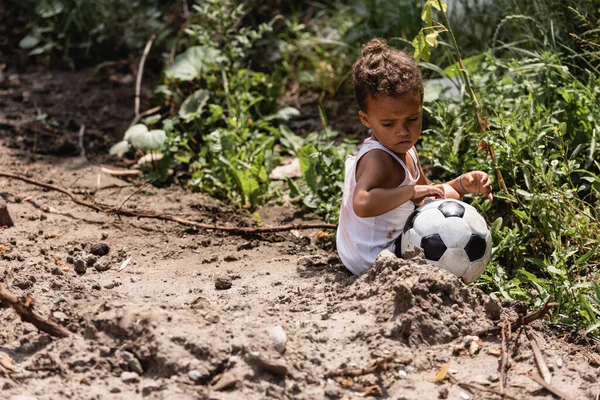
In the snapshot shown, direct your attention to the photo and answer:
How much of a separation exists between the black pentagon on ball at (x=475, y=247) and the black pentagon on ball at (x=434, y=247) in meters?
0.11

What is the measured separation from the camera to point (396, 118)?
3.66 meters

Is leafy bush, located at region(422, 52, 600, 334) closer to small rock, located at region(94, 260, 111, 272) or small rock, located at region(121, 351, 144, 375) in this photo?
small rock, located at region(121, 351, 144, 375)

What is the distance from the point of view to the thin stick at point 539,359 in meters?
3.07

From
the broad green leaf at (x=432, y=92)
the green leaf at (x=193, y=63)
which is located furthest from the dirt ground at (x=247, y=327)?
the green leaf at (x=193, y=63)

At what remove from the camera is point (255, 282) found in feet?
12.6

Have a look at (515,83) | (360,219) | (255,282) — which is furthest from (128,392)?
(515,83)

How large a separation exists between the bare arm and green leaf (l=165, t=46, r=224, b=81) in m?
2.35

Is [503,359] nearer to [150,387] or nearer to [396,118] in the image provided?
[396,118]

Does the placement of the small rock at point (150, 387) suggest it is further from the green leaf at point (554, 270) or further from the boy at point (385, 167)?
the green leaf at point (554, 270)

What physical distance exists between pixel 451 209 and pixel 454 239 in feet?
0.49

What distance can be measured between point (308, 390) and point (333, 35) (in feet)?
14.2

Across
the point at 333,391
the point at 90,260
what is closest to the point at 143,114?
the point at 90,260

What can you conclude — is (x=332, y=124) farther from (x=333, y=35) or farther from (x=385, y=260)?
(x=385, y=260)

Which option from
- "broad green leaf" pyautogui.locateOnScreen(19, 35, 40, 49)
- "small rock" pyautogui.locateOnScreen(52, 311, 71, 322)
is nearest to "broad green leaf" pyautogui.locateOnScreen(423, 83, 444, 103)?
"small rock" pyautogui.locateOnScreen(52, 311, 71, 322)
